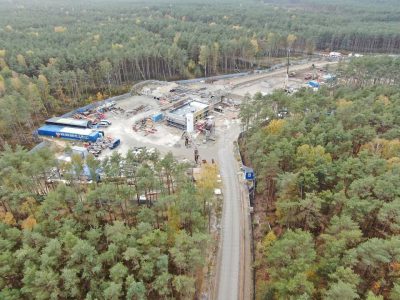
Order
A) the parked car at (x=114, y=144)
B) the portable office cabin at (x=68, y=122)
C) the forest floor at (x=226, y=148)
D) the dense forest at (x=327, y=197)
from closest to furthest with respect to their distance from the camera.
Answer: the dense forest at (x=327, y=197)
the forest floor at (x=226, y=148)
the parked car at (x=114, y=144)
the portable office cabin at (x=68, y=122)

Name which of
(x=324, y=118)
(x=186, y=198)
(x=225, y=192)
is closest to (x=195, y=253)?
(x=186, y=198)

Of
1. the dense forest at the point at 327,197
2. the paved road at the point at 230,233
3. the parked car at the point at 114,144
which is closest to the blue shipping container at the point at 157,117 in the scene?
the parked car at the point at 114,144

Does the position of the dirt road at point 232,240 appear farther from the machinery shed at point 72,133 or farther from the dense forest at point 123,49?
the dense forest at point 123,49

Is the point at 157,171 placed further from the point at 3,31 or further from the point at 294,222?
the point at 3,31

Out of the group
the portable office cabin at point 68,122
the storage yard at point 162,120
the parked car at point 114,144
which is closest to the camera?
the parked car at point 114,144

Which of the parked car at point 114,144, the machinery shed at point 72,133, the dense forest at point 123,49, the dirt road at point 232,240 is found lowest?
the dirt road at point 232,240

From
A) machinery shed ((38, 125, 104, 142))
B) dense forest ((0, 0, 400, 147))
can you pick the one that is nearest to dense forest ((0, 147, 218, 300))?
machinery shed ((38, 125, 104, 142))
